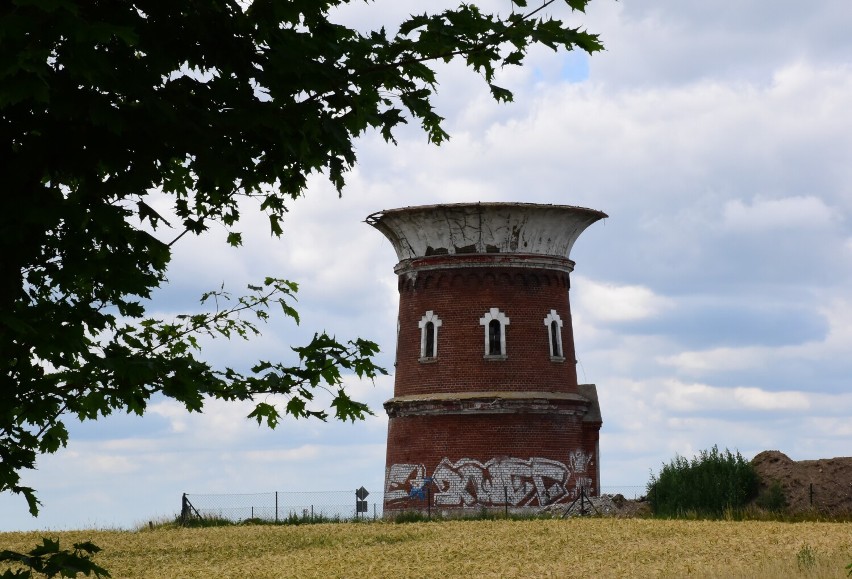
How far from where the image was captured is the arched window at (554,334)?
3195cm

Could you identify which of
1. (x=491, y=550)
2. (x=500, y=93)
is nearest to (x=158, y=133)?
(x=500, y=93)

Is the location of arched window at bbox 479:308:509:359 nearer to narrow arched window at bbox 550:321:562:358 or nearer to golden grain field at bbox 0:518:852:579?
narrow arched window at bbox 550:321:562:358

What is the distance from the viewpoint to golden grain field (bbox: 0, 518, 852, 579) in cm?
1723

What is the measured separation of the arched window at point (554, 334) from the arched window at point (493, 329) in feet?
4.64

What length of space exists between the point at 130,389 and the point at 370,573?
37.1ft

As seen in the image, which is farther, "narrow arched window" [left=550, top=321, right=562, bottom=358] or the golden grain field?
"narrow arched window" [left=550, top=321, right=562, bottom=358]

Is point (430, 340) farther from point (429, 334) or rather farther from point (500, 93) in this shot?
point (500, 93)

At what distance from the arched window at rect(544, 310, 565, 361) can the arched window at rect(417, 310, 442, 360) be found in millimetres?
3198

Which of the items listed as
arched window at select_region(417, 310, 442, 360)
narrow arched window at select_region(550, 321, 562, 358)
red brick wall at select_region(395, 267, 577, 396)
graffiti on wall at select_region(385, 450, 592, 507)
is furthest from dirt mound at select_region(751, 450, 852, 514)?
arched window at select_region(417, 310, 442, 360)

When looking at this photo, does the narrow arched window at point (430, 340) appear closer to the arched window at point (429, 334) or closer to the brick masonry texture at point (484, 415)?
the arched window at point (429, 334)

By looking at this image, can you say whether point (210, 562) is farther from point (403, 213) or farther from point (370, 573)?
point (403, 213)

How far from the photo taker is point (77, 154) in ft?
21.1

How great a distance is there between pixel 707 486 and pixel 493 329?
24.8 feet

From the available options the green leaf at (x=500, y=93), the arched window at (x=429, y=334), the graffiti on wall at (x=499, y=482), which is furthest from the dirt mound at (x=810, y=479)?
the green leaf at (x=500, y=93)
